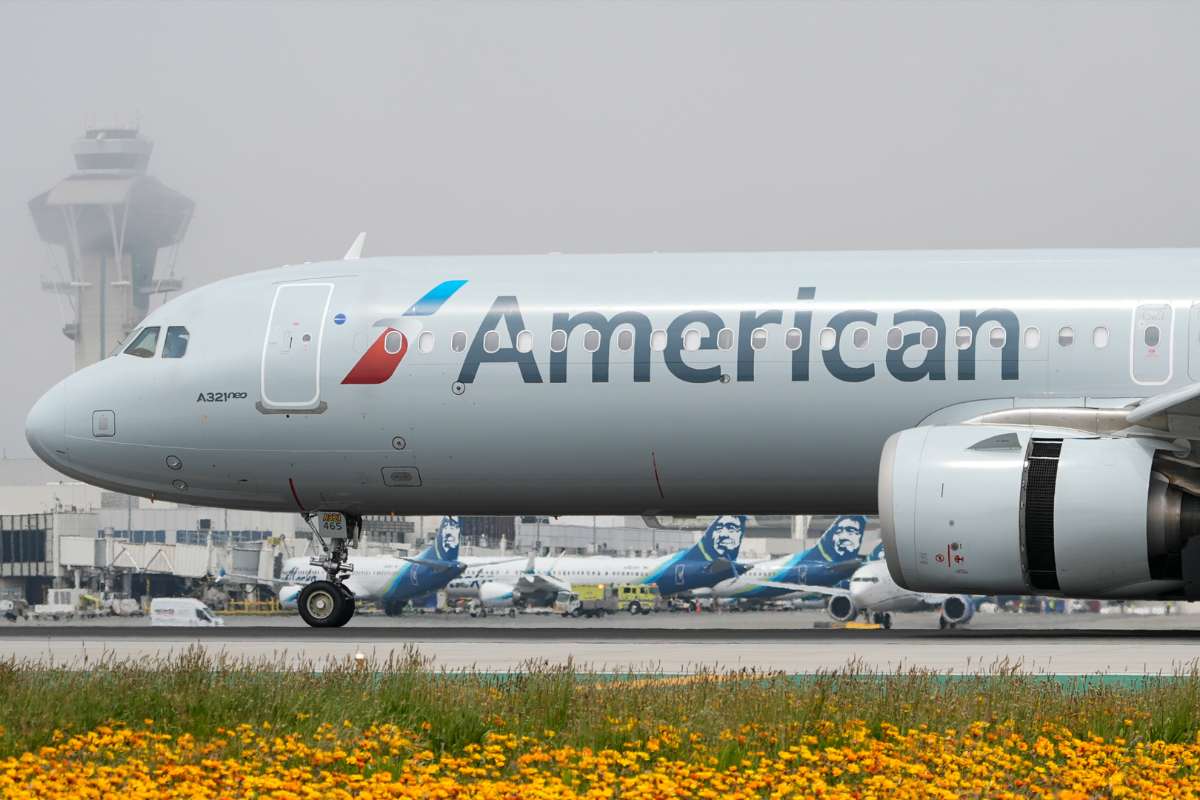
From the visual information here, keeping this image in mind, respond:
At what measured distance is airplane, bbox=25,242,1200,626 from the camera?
57.4ft

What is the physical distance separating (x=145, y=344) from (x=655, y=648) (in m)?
8.29

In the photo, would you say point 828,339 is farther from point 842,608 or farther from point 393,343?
point 842,608

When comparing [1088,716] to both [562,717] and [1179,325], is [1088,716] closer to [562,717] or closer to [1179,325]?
[562,717]

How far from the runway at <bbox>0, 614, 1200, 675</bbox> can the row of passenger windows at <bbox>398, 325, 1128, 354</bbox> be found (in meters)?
3.36

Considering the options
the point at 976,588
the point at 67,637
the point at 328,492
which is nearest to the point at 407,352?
the point at 328,492

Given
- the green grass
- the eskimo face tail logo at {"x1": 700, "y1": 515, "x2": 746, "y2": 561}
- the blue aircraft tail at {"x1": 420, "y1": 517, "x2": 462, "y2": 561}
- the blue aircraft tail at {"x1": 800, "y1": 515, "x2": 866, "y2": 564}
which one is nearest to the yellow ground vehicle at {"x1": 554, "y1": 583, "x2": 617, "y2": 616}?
the eskimo face tail logo at {"x1": 700, "y1": 515, "x2": 746, "y2": 561}

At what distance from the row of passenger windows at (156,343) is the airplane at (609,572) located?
58637mm

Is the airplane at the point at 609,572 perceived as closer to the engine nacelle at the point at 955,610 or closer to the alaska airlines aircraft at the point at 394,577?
the alaska airlines aircraft at the point at 394,577

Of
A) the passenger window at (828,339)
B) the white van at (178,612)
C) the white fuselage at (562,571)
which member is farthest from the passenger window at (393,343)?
the white fuselage at (562,571)

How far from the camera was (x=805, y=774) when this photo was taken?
930cm

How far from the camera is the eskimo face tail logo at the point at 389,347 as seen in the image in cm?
2092

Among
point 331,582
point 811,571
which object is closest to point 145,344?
point 331,582

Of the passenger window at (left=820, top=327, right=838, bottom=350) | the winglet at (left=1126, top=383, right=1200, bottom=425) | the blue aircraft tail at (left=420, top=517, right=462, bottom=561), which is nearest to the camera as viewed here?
the winglet at (left=1126, top=383, right=1200, bottom=425)

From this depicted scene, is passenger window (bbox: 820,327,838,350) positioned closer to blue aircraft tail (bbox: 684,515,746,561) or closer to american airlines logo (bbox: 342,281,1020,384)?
american airlines logo (bbox: 342,281,1020,384)
